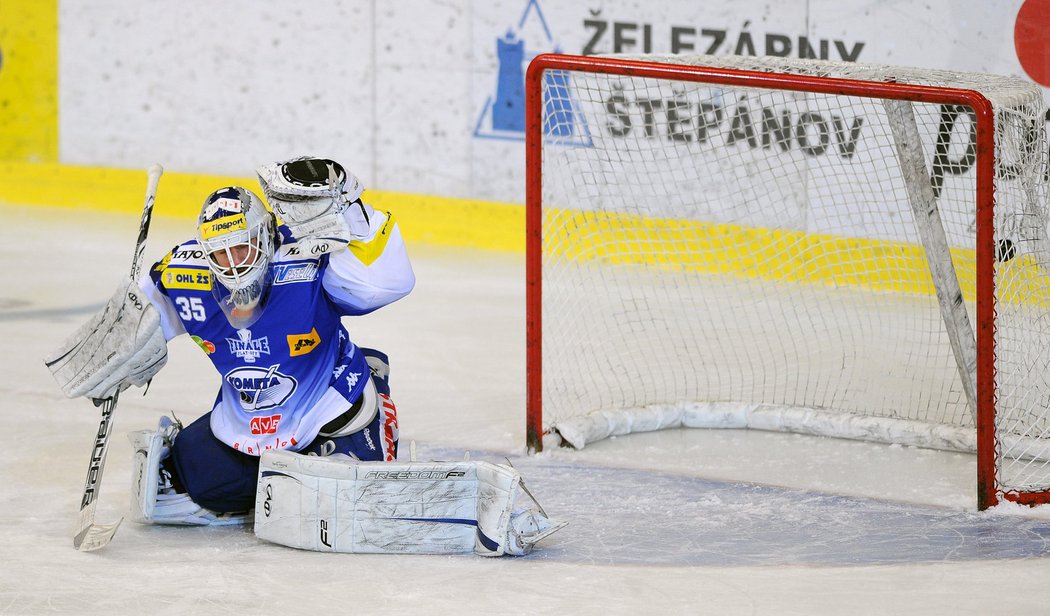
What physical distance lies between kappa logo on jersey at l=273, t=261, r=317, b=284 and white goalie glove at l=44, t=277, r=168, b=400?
297 millimetres

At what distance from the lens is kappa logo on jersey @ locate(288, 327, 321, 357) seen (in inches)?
139

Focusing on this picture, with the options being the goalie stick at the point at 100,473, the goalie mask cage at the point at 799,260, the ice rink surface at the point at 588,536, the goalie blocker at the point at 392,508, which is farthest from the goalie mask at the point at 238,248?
the goalie mask cage at the point at 799,260

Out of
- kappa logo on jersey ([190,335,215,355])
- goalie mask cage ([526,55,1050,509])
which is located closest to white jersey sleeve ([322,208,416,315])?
kappa logo on jersey ([190,335,215,355])

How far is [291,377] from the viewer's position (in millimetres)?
3549

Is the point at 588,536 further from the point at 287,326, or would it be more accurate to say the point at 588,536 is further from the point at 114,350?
the point at 114,350

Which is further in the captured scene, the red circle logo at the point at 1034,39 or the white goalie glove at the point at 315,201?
the red circle logo at the point at 1034,39

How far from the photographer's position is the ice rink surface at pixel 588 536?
10.6 feet

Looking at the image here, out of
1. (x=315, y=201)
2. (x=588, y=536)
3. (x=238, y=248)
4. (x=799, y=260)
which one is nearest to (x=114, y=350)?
(x=238, y=248)

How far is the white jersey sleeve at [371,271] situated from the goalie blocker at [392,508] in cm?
37

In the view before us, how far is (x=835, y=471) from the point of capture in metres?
4.24

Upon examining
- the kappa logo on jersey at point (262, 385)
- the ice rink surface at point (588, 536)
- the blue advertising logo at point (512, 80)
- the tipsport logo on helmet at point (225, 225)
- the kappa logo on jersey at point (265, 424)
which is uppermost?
the blue advertising logo at point (512, 80)

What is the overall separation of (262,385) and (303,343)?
0.43ft

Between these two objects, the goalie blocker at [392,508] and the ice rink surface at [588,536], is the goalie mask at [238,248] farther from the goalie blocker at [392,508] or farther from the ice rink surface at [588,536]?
the ice rink surface at [588,536]

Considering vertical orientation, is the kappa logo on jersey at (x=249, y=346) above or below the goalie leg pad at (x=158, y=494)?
above
